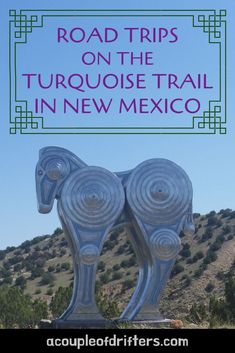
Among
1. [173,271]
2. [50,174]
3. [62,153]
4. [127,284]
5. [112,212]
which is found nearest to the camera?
[112,212]

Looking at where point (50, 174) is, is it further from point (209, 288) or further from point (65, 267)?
point (65, 267)

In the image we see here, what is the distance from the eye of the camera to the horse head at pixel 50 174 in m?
16.4

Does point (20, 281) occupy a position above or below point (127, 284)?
below

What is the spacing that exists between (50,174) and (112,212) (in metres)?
1.60

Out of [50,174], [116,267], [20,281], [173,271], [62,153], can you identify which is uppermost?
[62,153]

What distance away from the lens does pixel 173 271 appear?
3919 cm

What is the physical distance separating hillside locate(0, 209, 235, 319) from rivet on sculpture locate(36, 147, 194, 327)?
16210 millimetres

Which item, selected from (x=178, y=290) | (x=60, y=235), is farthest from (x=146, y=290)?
(x=60, y=235)

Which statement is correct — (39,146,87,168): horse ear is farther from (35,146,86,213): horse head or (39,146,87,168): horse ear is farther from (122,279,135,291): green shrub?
(122,279,135,291): green shrub

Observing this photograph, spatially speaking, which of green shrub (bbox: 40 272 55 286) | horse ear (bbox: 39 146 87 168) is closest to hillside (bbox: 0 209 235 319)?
green shrub (bbox: 40 272 55 286)

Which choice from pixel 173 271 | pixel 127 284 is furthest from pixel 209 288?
pixel 127 284

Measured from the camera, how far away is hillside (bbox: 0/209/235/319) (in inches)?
1426

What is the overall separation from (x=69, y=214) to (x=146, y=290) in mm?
2388
